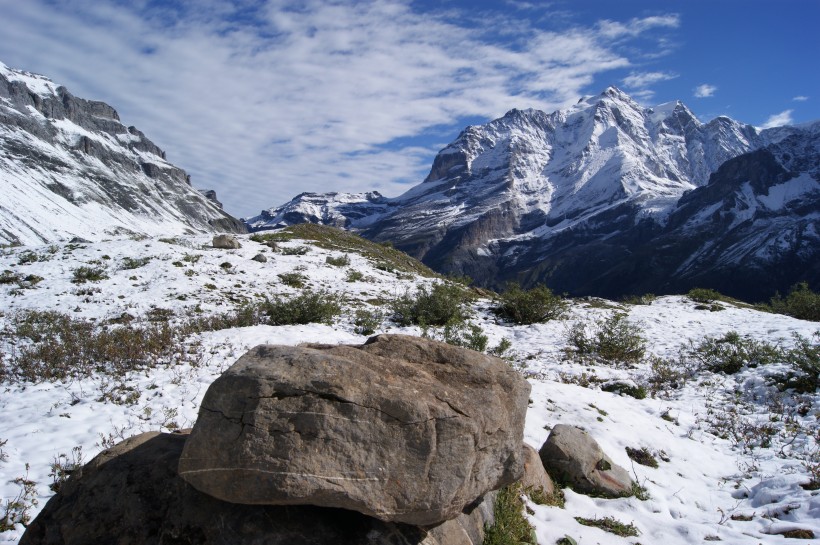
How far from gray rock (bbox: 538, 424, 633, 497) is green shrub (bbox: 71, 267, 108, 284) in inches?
A: 864

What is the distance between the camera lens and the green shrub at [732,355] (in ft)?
50.5

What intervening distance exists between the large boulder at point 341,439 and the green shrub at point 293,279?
21334 mm

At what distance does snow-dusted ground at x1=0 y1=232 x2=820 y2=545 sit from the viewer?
7789mm

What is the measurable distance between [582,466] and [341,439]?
233 inches

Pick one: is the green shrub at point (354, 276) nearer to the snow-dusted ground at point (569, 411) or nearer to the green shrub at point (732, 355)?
the snow-dusted ground at point (569, 411)

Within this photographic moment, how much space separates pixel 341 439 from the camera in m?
5.02

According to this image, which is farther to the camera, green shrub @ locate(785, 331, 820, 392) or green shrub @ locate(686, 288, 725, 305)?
green shrub @ locate(686, 288, 725, 305)

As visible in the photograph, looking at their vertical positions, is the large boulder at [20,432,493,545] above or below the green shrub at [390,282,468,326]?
below

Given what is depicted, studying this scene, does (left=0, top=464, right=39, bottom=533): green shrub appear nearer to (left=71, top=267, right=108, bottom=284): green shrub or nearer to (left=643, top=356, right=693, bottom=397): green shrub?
(left=643, top=356, right=693, bottom=397): green shrub

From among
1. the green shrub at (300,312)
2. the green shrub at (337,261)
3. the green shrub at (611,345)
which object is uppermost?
the green shrub at (337,261)

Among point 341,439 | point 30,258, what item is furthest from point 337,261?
point 341,439

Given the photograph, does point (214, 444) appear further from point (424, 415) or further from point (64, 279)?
point (64, 279)

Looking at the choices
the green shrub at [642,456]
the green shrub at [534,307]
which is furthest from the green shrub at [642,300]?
the green shrub at [642,456]

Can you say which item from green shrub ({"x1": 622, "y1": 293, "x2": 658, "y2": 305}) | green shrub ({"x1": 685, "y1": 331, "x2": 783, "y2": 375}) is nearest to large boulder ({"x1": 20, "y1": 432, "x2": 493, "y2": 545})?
green shrub ({"x1": 685, "y1": 331, "x2": 783, "y2": 375})
